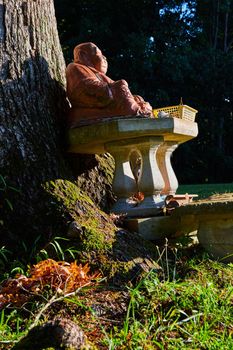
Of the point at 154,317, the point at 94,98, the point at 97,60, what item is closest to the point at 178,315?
the point at 154,317

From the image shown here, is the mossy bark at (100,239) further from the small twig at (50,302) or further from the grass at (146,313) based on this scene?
the small twig at (50,302)

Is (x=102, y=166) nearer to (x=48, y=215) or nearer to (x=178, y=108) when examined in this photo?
(x=178, y=108)

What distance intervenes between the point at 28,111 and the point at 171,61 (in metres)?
15.3

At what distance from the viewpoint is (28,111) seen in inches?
126

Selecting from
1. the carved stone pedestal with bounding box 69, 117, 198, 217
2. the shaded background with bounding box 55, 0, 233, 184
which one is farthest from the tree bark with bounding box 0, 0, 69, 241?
the shaded background with bounding box 55, 0, 233, 184

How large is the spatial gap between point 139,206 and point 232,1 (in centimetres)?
1866

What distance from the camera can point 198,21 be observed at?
68.2ft

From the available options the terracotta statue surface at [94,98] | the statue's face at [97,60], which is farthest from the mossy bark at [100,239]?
the statue's face at [97,60]

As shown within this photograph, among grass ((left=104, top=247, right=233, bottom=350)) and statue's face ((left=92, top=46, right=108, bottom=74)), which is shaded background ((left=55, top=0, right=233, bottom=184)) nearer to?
statue's face ((left=92, top=46, right=108, bottom=74))

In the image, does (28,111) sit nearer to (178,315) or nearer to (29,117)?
(29,117)

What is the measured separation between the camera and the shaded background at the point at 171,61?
18016 mm

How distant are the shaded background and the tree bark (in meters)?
14.1

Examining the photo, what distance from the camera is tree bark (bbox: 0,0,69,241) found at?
118 inches

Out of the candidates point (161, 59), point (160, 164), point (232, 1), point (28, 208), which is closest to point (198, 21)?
point (232, 1)
